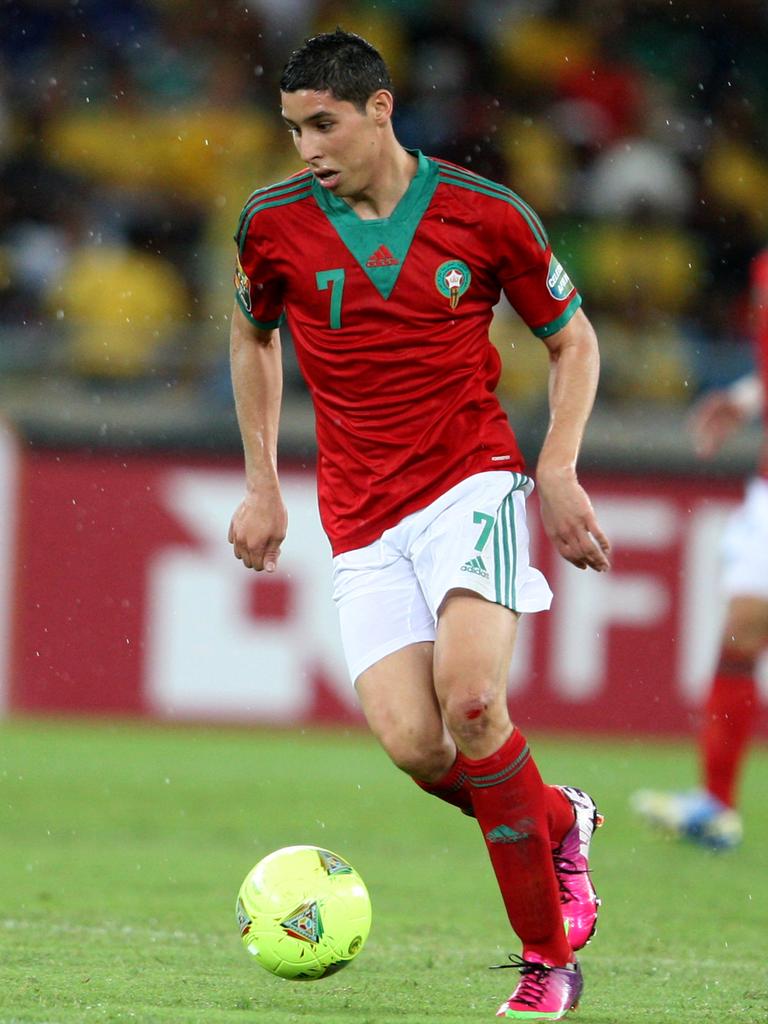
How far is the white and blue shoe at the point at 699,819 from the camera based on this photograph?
7.59 m

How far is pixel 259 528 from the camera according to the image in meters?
4.88

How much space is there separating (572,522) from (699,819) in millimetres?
3541

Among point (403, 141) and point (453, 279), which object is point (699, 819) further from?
point (403, 141)

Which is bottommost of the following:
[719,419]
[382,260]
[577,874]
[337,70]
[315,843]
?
[315,843]

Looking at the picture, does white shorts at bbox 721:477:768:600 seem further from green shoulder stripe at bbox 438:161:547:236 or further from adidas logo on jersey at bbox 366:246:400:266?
adidas logo on jersey at bbox 366:246:400:266

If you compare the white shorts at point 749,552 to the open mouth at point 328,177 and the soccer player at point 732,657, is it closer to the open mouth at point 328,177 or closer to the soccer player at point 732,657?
the soccer player at point 732,657

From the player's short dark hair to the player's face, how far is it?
0.02 metres

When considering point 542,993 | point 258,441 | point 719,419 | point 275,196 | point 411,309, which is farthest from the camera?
point 719,419

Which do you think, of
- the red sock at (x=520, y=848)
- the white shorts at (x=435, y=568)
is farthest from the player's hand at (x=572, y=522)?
the red sock at (x=520, y=848)

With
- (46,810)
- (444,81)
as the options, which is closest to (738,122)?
(444,81)

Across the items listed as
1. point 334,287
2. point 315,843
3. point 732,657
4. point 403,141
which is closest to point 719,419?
point 732,657

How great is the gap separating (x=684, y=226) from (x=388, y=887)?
7.80m

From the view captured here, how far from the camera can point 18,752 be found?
9.66 metres

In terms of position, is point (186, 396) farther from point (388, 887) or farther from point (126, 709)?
point (388, 887)
